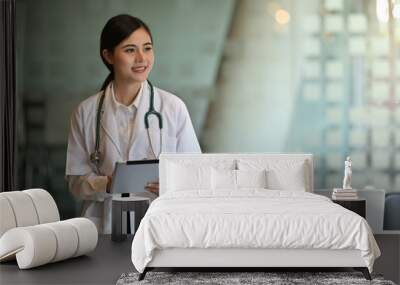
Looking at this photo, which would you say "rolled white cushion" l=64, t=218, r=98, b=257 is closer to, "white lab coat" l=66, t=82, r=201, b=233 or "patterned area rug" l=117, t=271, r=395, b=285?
"patterned area rug" l=117, t=271, r=395, b=285

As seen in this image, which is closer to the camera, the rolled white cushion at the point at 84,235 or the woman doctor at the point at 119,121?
the rolled white cushion at the point at 84,235

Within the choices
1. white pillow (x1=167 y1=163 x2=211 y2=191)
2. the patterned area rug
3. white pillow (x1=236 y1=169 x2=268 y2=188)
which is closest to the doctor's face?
white pillow (x1=167 y1=163 x2=211 y2=191)

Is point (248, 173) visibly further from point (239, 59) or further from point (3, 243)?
point (3, 243)

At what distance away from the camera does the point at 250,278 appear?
5.54 metres

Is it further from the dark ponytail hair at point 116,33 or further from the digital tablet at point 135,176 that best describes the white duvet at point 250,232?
the dark ponytail hair at point 116,33

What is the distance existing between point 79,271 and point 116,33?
330 cm

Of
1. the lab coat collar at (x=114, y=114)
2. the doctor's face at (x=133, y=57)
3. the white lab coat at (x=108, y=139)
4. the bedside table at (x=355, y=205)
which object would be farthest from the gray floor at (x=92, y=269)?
the doctor's face at (x=133, y=57)

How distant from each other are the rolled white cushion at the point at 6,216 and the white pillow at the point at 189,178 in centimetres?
162

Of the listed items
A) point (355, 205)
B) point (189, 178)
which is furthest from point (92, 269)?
point (355, 205)

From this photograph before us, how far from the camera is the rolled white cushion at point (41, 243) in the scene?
229 inches

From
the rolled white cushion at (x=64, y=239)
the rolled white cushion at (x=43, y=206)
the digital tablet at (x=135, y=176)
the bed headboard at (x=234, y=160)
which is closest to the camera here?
the rolled white cushion at (x=64, y=239)

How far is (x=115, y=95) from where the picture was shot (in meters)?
8.40

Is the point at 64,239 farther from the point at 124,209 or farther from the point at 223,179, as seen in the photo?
the point at 223,179

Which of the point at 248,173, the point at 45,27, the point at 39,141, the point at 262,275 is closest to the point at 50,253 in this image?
the point at 262,275
